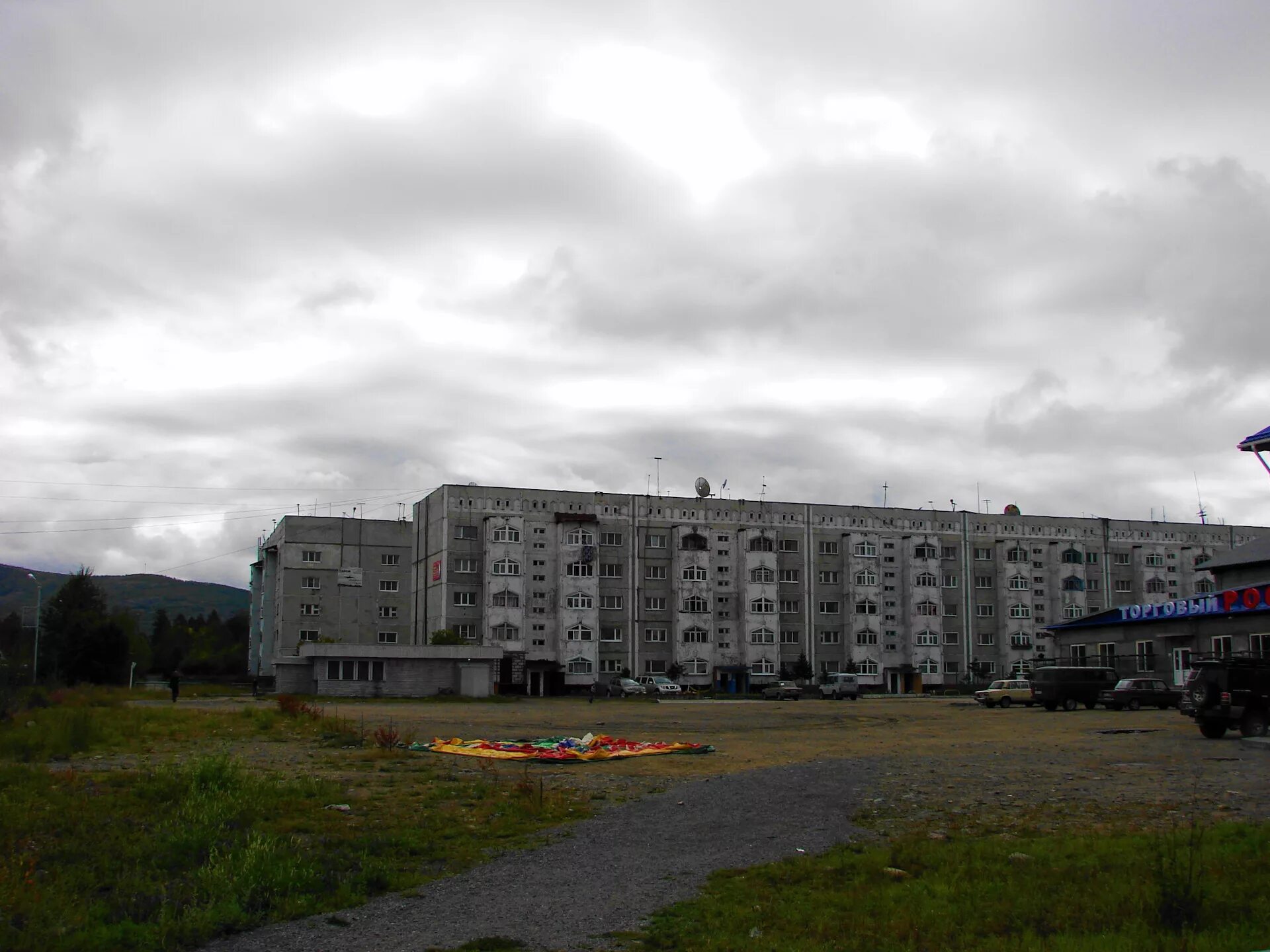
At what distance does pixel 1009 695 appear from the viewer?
58.0 metres

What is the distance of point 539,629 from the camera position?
9588 centimetres

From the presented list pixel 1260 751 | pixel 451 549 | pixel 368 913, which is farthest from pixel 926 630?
pixel 368 913

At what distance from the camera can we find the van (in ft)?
171

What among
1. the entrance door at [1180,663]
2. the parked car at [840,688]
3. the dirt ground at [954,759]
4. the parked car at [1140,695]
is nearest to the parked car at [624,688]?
the parked car at [840,688]

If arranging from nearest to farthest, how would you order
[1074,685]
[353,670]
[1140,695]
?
[1140,695] → [1074,685] → [353,670]

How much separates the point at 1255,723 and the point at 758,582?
74159 mm

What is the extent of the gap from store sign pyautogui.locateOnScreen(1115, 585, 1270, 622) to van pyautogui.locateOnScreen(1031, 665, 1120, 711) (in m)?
6.63

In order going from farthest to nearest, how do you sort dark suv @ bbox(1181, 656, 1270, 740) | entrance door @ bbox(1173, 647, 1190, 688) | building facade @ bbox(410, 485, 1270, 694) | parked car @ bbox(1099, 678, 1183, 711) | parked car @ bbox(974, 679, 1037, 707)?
1. building facade @ bbox(410, 485, 1270, 694)
2. entrance door @ bbox(1173, 647, 1190, 688)
3. parked car @ bbox(974, 679, 1037, 707)
4. parked car @ bbox(1099, 678, 1183, 711)
5. dark suv @ bbox(1181, 656, 1270, 740)

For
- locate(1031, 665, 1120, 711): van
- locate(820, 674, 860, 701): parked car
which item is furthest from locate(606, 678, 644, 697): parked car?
locate(1031, 665, 1120, 711): van

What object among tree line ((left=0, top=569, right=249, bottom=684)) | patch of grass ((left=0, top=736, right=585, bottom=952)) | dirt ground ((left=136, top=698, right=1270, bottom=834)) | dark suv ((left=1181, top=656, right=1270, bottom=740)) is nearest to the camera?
patch of grass ((left=0, top=736, right=585, bottom=952))

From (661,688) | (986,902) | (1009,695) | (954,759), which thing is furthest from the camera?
(661,688)

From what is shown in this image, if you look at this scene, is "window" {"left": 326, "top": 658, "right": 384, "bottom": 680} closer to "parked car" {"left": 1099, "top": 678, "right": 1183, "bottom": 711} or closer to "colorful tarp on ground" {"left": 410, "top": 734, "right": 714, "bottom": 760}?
"colorful tarp on ground" {"left": 410, "top": 734, "right": 714, "bottom": 760}

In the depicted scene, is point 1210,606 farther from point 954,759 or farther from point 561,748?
point 561,748

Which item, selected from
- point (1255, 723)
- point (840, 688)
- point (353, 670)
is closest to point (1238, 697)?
point (1255, 723)
